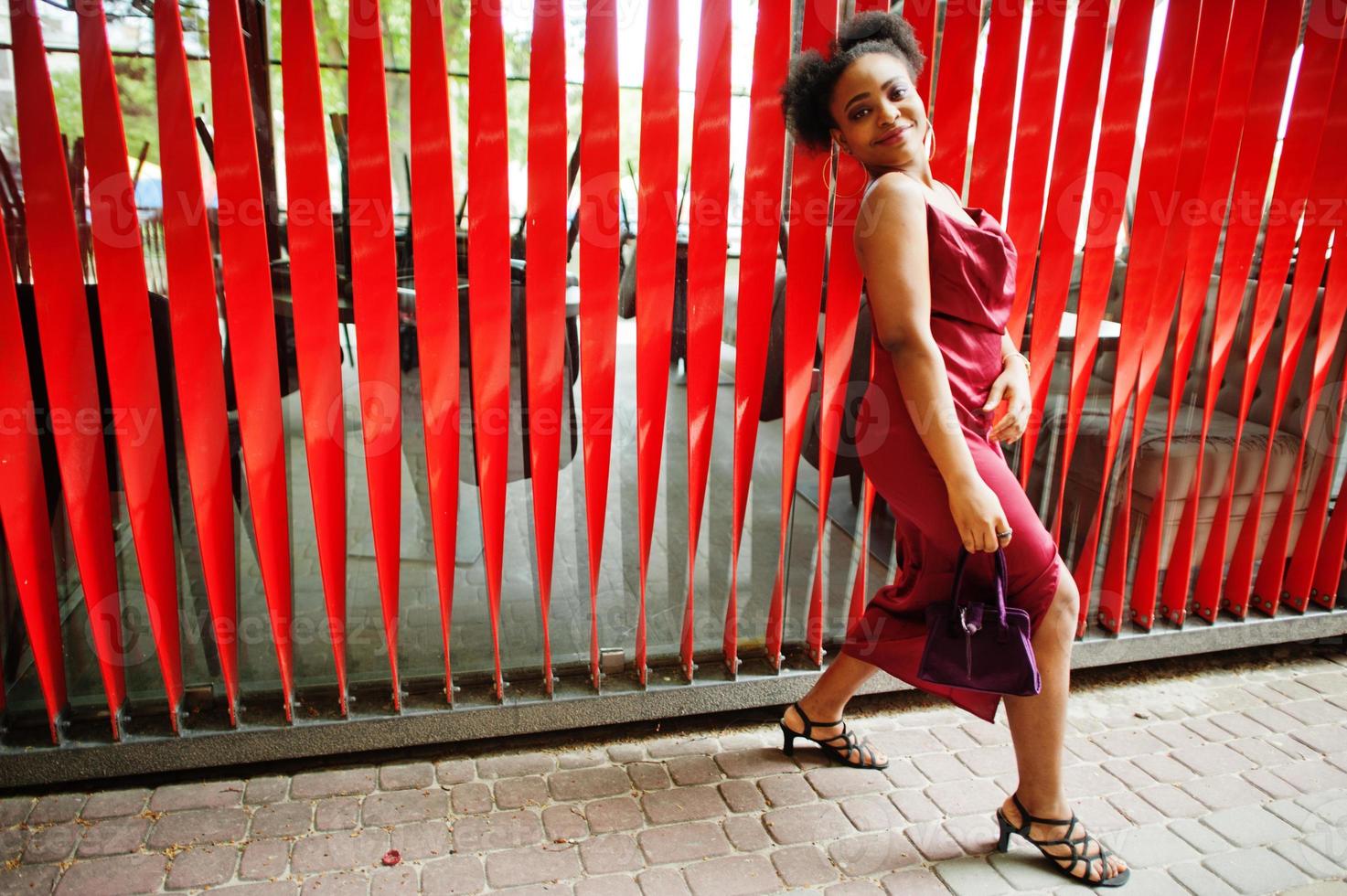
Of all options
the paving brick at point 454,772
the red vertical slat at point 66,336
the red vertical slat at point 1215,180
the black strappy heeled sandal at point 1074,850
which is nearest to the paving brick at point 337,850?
the paving brick at point 454,772

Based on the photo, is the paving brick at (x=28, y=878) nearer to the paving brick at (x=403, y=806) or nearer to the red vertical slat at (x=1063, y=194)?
the paving brick at (x=403, y=806)

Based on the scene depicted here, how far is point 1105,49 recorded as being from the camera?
2.78 metres

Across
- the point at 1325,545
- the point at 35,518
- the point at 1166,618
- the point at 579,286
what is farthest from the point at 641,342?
the point at 1325,545

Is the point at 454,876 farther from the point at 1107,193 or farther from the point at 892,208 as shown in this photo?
the point at 1107,193

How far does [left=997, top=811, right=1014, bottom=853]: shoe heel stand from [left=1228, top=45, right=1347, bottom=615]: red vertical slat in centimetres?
177

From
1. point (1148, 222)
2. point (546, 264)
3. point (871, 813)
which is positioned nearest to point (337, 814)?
point (871, 813)

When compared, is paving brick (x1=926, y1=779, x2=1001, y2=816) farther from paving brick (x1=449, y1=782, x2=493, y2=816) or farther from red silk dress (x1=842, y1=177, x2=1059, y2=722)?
paving brick (x1=449, y1=782, x2=493, y2=816)

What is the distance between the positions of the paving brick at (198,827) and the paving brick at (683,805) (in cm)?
116

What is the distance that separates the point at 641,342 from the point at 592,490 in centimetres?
49

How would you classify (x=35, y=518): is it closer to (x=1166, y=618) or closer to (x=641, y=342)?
(x=641, y=342)

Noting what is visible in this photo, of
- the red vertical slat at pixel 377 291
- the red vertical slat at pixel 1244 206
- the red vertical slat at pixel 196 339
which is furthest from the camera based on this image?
the red vertical slat at pixel 1244 206

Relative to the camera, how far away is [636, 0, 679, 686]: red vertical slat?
250 centimetres

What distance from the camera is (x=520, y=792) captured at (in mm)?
2734

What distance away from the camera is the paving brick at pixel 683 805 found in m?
2.65
